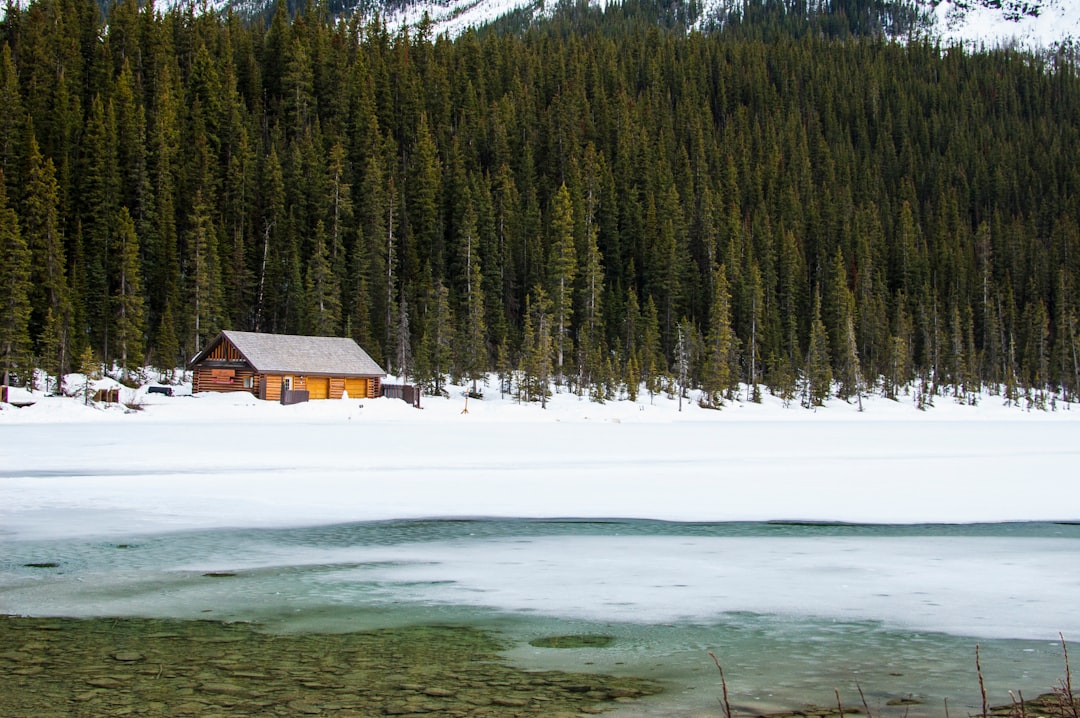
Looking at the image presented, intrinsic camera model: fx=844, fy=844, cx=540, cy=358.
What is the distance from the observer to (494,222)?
3538 inches

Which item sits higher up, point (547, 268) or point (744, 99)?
point (744, 99)

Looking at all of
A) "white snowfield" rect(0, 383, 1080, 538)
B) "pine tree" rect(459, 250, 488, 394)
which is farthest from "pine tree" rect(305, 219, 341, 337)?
"white snowfield" rect(0, 383, 1080, 538)

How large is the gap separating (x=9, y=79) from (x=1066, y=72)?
19833cm

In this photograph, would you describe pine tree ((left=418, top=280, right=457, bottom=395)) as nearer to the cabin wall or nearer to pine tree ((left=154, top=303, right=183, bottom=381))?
the cabin wall

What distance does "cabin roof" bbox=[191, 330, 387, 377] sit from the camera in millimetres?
54562

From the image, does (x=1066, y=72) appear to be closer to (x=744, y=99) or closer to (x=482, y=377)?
(x=744, y=99)

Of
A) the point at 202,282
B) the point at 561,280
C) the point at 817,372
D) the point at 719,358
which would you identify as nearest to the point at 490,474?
the point at 202,282

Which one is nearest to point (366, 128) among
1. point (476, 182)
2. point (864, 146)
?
point (476, 182)

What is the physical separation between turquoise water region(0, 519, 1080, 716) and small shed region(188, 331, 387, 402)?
1707 inches

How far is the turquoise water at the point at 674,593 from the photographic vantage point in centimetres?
635

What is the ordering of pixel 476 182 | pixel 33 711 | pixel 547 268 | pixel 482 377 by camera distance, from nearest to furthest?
pixel 33 711 < pixel 482 377 < pixel 547 268 < pixel 476 182

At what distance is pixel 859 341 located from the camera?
93.9m

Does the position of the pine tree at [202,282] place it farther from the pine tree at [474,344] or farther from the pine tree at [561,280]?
the pine tree at [561,280]

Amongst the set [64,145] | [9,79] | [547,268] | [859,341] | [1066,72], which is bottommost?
[859,341]
